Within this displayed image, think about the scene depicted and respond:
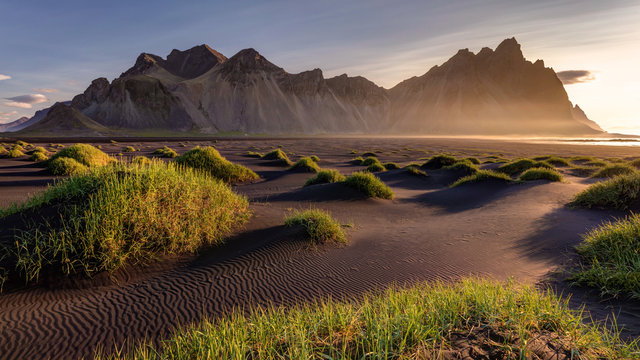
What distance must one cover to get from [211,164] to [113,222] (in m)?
10.0

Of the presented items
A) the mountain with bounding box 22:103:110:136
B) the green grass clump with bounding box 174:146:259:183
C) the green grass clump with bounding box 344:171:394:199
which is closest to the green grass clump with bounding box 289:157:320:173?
the green grass clump with bounding box 174:146:259:183

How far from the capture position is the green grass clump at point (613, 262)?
12.8 feet

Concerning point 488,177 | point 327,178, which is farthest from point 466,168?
point 327,178

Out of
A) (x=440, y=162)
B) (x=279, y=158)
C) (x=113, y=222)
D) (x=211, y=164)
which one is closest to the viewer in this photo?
(x=113, y=222)

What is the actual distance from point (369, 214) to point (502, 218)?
421 centimetres

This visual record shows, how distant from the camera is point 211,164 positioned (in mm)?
14836

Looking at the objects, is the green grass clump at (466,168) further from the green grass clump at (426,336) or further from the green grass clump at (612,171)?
the green grass clump at (426,336)

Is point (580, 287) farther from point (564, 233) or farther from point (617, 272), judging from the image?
point (564, 233)

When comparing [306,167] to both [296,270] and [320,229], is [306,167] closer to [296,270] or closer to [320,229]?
[320,229]

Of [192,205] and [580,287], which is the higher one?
[192,205]

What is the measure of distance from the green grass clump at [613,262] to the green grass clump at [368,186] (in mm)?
7074

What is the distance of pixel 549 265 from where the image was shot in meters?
5.62

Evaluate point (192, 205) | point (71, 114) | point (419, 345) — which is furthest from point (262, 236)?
point (71, 114)

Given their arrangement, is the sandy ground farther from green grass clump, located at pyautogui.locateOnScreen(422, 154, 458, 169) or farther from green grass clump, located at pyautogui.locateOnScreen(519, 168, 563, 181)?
green grass clump, located at pyautogui.locateOnScreen(422, 154, 458, 169)
